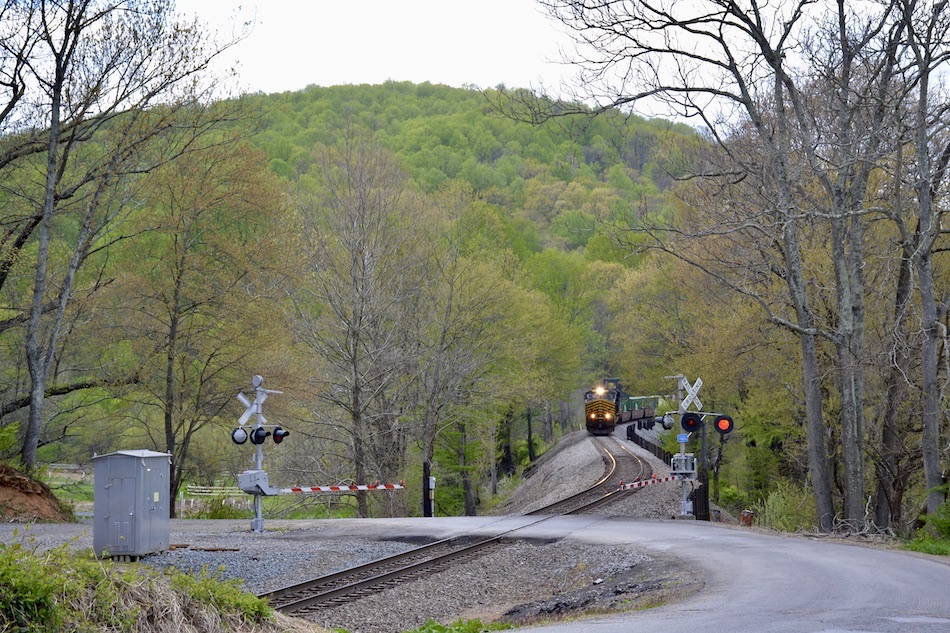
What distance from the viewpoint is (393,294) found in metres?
35.7

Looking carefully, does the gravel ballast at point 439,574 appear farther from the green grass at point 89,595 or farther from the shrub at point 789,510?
the shrub at point 789,510

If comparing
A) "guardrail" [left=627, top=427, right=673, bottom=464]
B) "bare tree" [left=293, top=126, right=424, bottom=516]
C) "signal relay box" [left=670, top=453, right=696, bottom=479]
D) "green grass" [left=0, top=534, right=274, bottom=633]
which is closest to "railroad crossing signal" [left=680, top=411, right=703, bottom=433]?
"signal relay box" [left=670, top=453, right=696, bottom=479]

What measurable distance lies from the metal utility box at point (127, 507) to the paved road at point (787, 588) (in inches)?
326

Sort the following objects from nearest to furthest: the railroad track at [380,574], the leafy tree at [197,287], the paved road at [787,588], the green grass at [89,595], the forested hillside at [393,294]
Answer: the green grass at [89,595] → the paved road at [787,588] → the railroad track at [380,574] → the forested hillside at [393,294] → the leafy tree at [197,287]

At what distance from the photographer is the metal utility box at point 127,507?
15.6 meters

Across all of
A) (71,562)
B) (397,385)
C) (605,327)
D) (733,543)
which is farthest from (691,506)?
(605,327)

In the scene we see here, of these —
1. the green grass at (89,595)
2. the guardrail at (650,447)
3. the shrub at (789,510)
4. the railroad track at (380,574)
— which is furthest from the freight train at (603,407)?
the green grass at (89,595)

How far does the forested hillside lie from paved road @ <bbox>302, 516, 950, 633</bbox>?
4.21m

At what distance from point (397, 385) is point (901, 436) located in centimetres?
1785

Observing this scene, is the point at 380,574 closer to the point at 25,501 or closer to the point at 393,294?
the point at 25,501

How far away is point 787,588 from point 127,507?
10.7 meters

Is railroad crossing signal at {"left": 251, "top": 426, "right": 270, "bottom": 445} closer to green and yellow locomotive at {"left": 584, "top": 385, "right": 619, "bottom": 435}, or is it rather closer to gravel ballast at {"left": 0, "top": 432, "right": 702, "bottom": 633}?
gravel ballast at {"left": 0, "top": 432, "right": 702, "bottom": 633}

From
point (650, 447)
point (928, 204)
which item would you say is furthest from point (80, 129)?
point (650, 447)

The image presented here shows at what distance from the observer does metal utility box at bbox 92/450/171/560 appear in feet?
51.2
